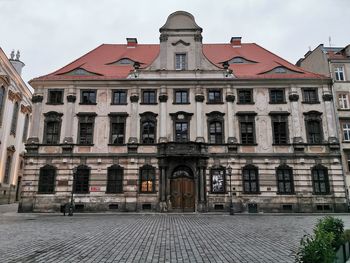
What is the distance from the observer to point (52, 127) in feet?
93.1

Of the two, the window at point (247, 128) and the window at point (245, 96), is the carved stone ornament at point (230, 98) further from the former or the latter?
the window at point (247, 128)

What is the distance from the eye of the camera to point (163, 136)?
91.0 ft

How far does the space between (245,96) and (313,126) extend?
7416 mm

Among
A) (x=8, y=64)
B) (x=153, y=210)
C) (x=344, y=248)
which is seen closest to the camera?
(x=344, y=248)

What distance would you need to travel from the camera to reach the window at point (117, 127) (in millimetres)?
28000

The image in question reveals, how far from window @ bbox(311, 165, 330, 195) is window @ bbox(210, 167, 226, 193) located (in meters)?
8.66

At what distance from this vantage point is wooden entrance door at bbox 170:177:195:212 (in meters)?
26.4

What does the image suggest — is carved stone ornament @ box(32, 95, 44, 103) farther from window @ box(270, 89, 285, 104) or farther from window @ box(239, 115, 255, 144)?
window @ box(270, 89, 285, 104)

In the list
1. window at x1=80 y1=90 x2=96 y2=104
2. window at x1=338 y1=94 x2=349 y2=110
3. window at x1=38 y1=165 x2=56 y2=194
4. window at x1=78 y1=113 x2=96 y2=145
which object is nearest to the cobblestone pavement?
window at x1=38 y1=165 x2=56 y2=194

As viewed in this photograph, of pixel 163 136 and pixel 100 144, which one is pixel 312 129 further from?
pixel 100 144

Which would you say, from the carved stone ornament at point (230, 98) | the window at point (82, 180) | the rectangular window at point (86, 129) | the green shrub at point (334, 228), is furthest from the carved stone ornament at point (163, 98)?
the green shrub at point (334, 228)

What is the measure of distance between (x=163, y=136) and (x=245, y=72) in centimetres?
1157

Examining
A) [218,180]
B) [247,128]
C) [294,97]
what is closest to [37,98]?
[218,180]

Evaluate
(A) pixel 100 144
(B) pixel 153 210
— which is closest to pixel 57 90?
(A) pixel 100 144
